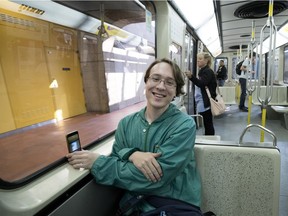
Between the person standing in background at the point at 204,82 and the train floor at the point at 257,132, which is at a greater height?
the person standing in background at the point at 204,82

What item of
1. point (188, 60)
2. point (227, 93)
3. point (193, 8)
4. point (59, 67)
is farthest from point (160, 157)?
point (227, 93)

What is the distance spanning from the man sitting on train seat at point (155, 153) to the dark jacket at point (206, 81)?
2.10 meters

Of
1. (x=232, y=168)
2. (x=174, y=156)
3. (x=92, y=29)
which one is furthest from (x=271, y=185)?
(x=92, y=29)

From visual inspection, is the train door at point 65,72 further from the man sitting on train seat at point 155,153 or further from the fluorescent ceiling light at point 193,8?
the fluorescent ceiling light at point 193,8

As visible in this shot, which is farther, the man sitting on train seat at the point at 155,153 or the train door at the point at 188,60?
the train door at the point at 188,60

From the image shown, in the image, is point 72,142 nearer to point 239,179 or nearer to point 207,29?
point 239,179

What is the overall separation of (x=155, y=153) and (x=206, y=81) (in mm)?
2527

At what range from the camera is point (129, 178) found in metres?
1.21

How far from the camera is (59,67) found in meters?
2.15

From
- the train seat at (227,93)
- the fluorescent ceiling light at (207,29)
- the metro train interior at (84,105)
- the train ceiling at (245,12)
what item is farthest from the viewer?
the train seat at (227,93)

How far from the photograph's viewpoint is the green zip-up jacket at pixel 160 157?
4.00ft

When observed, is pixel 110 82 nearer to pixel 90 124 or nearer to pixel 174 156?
pixel 90 124

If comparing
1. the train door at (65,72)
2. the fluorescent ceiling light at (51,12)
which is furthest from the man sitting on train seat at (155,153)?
the fluorescent ceiling light at (51,12)

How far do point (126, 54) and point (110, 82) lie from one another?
1.68 ft
